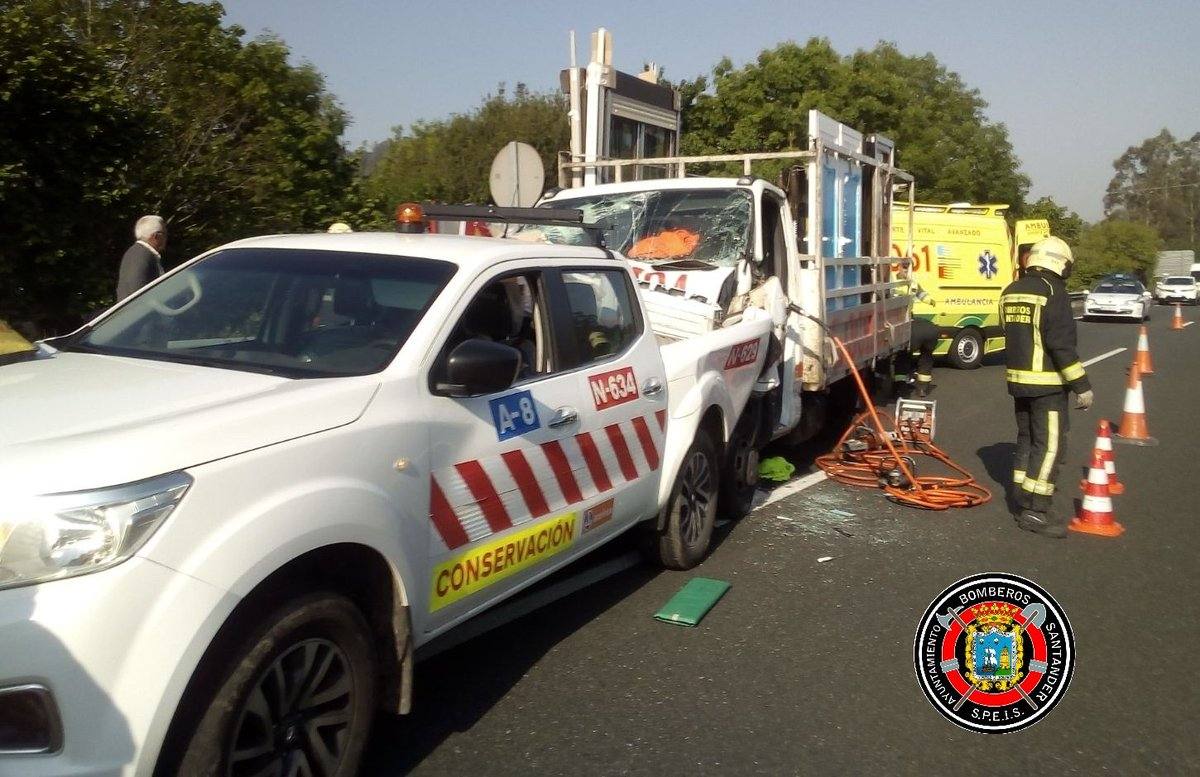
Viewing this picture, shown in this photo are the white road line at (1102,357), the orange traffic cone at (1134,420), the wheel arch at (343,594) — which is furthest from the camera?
the white road line at (1102,357)

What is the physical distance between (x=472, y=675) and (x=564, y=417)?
1.18m

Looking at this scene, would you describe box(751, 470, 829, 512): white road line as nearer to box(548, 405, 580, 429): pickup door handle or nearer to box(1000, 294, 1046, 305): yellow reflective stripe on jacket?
box(1000, 294, 1046, 305): yellow reflective stripe on jacket

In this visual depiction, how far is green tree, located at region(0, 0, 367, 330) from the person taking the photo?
9.09 metres

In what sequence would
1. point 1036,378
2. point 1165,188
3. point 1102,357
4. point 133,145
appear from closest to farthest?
point 1036,378 → point 133,145 → point 1102,357 → point 1165,188

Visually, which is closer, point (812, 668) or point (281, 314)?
point (281, 314)

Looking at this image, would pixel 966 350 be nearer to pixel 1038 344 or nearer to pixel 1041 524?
pixel 1038 344

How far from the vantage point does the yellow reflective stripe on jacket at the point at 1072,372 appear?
690 centimetres

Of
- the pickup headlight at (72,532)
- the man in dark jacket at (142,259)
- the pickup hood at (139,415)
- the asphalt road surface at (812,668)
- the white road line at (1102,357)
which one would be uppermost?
the man in dark jacket at (142,259)

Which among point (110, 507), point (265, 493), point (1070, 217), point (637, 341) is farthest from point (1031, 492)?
point (1070, 217)

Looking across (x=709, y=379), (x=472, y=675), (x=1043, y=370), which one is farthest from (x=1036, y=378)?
(x=472, y=675)

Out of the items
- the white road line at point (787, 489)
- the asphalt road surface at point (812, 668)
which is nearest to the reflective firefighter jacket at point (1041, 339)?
the asphalt road surface at point (812, 668)

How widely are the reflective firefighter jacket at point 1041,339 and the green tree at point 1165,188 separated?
344 ft

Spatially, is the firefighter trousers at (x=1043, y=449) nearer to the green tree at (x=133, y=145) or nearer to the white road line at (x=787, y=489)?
the white road line at (x=787, y=489)

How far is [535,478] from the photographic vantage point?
13.8 ft
